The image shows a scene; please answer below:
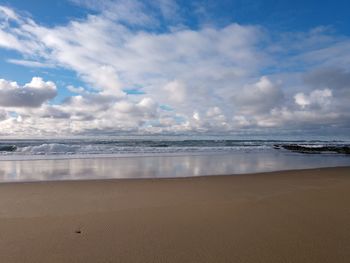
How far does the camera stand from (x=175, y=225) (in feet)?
13.8

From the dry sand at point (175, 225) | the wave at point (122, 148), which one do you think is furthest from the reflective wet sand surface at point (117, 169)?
the wave at point (122, 148)

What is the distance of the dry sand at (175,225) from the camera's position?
128 inches

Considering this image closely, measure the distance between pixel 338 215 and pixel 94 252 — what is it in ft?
13.4

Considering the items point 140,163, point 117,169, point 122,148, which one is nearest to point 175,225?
point 117,169

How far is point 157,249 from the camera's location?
337 cm

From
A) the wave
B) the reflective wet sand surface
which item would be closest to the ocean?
the reflective wet sand surface

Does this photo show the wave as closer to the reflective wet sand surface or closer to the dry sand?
the reflective wet sand surface

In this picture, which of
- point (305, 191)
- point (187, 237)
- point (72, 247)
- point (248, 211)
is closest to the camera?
point (72, 247)

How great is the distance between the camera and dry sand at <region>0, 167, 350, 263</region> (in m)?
3.25

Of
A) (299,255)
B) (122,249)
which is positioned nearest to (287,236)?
(299,255)

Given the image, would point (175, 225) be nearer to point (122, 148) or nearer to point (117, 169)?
point (117, 169)

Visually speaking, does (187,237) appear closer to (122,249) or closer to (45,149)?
(122,249)

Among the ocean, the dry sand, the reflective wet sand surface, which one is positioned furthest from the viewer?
the ocean

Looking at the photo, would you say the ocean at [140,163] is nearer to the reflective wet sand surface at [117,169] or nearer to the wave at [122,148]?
the reflective wet sand surface at [117,169]
